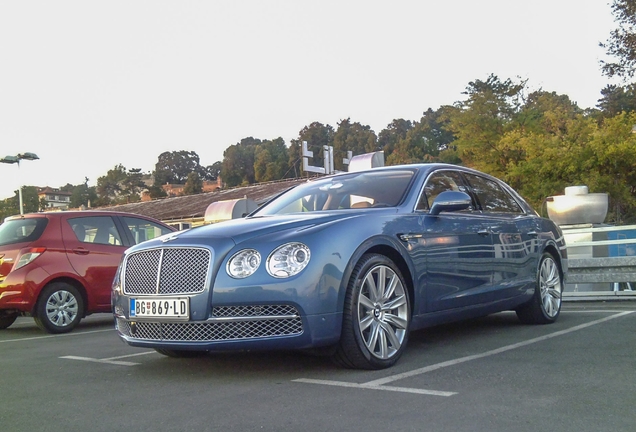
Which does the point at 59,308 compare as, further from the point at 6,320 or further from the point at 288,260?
the point at 288,260

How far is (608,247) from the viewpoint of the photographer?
10.9 metres

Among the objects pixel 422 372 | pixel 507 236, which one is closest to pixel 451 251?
pixel 507 236

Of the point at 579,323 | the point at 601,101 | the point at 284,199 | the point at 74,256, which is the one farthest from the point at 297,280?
the point at 601,101

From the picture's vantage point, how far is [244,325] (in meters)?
4.39

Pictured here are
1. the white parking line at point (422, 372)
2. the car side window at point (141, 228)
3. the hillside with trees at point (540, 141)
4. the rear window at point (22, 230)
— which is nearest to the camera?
the white parking line at point (422, 372)

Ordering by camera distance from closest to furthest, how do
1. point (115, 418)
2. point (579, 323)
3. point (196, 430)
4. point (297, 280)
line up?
1. point (196, 430)
2. point (115, 418)
3. point (297, 280)
4. point (579, 323)

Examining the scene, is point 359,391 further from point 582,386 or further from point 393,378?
point 582,386

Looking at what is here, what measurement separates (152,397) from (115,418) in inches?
19.0

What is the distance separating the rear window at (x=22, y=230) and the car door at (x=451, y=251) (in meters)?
5.39

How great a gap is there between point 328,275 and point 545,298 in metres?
3.46

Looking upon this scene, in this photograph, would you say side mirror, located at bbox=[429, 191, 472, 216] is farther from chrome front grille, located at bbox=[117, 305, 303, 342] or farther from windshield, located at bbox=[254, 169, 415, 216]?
chrome front grille, located at bbox=[117, 305, 303, 342]

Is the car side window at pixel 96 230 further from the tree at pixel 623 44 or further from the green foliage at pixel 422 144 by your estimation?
the green foliage at pixel 422 144

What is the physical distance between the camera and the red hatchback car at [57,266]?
28.1ft

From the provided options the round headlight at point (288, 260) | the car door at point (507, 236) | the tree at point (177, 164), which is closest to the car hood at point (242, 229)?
the round headlight at point (288, 260)
